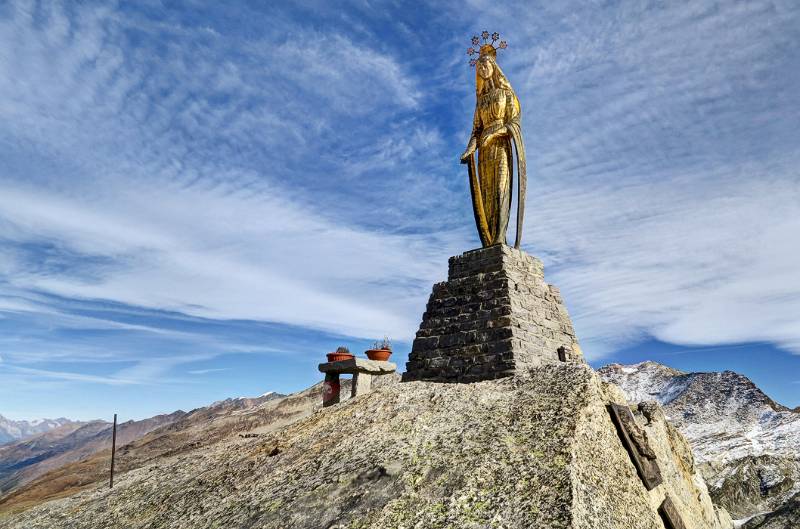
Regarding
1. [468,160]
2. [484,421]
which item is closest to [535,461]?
[484,421]

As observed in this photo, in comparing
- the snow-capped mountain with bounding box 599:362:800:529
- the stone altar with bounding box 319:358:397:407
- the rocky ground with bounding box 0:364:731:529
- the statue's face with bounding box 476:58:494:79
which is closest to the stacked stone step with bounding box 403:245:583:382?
the stone altar with bounding box 319:358:397:407

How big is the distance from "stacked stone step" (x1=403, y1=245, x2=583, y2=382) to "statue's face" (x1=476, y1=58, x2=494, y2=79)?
6.25m

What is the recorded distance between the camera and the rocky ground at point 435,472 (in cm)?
578

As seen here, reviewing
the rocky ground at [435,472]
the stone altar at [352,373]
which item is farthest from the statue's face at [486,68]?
the rocky ground at [435,472]

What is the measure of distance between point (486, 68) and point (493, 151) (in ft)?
9.60

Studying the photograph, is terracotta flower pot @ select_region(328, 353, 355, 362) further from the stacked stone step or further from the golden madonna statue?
the golden madonna statue

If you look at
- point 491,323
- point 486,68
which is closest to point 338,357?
point 491,323

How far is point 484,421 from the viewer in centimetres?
798

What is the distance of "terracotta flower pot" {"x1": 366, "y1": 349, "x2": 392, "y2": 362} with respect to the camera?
1423 cm

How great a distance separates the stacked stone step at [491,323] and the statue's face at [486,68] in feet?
20.5

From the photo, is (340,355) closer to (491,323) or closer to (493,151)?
(491,323)

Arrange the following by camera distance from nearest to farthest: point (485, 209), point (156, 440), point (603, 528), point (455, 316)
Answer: point (603, 528), point (455, 316), point (485, 209), point (156, 440)

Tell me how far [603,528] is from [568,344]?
1032 cm

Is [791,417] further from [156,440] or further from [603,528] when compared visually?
[156,440]
